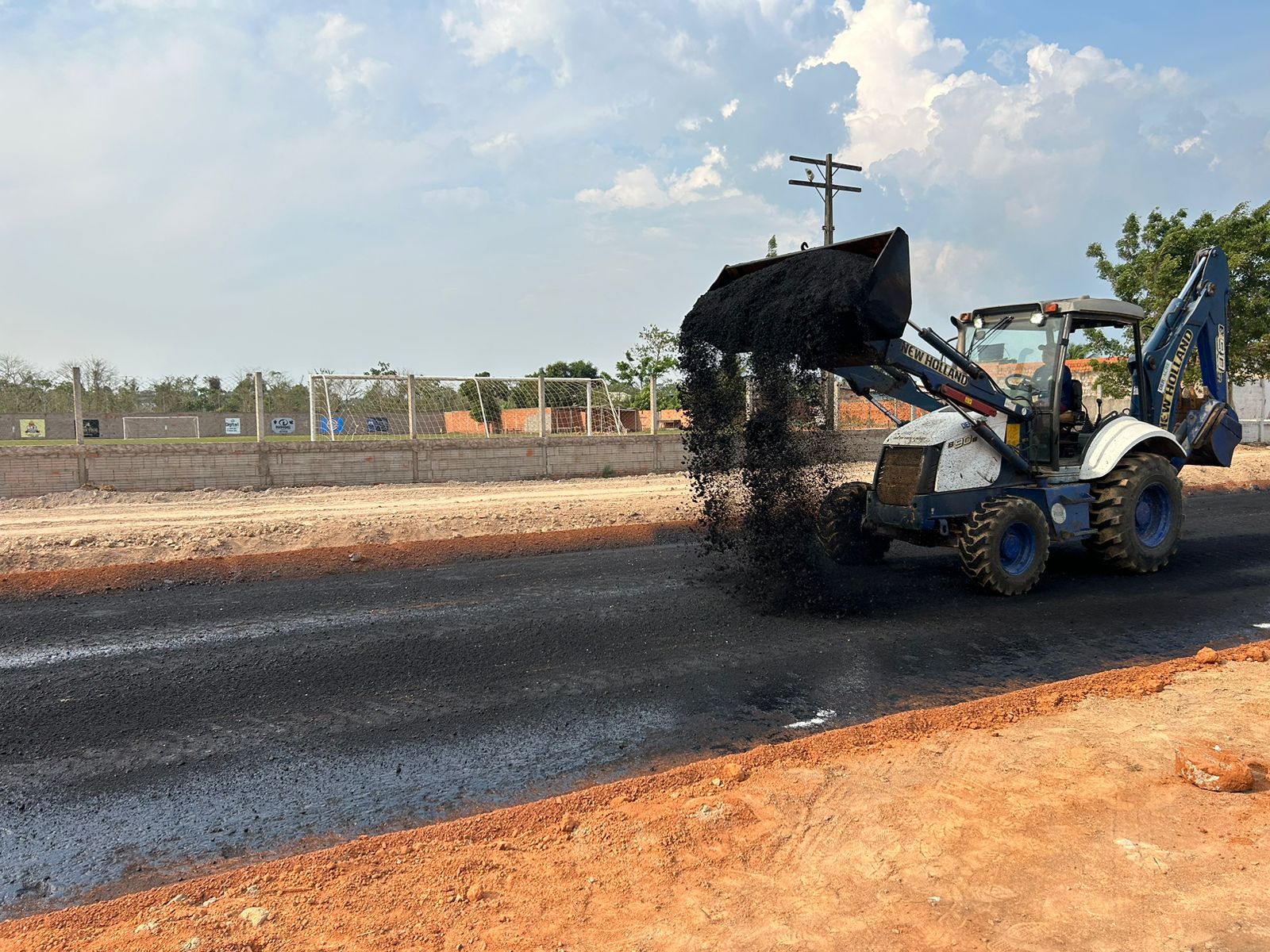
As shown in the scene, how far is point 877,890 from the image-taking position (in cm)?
297

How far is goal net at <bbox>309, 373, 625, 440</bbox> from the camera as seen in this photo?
16.4 metres

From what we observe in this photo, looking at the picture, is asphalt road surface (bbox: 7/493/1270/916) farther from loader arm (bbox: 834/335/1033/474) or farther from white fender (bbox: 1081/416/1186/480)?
loader arm (bbox: 834/335/1033/474)

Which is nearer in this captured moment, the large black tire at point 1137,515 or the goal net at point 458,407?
the large black tire at point 1137,515

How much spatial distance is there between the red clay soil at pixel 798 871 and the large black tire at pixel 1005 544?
2957 mm

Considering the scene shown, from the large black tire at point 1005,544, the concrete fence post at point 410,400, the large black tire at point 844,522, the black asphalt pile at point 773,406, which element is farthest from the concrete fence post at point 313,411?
the large black tire at point 1005,544

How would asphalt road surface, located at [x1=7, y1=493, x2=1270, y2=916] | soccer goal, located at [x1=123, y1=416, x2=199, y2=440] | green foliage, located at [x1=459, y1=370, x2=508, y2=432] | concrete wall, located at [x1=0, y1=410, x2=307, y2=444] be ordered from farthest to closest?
1. soccer goal, located at [x1=123, y1=416, x2=199, y2=440]
2. green foliage, located at [x1=459, y1=370, x2=508, y2=432]
3. concrete wall, located at [x1=0, y1=410, x2=307, y2=444]
4. asphalt road surface, located at [x1=7, y1=493, x2=1270, y2=916]

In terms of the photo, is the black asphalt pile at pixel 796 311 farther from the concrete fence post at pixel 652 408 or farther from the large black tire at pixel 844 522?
the concrete fence post at pixel 652 408

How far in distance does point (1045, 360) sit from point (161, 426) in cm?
1917

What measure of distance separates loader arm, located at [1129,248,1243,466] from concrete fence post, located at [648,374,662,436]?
442 inches

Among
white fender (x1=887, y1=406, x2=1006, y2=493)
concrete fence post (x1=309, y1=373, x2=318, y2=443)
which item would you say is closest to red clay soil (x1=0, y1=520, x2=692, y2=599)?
white fender (x1=887, y1=406, x2=1006, y2=493)

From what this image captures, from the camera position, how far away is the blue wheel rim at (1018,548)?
7.41 metres

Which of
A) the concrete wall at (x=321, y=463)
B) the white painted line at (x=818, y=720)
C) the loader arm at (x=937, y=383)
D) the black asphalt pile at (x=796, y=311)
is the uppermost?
the black asphalt pile at (x=796, y=311)

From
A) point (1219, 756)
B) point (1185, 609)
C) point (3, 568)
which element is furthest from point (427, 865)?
point (3, 568)

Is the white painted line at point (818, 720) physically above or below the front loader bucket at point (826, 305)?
below
